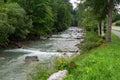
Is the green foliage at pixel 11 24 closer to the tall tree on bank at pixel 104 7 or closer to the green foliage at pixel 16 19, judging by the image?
the green foliage at pixel 16 19

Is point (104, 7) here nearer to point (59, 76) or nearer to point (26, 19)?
point (59, 76)

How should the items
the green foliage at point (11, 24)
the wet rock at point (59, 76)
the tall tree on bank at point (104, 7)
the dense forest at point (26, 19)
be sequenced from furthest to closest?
the dense forest at point (26, 19)
the green foliage at point (11, 24)
the tall tree on bank at point (104, 7)
the wet rock at point (59, 76)

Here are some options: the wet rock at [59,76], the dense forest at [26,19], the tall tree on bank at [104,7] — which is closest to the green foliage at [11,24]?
the dense forest at [26,19]

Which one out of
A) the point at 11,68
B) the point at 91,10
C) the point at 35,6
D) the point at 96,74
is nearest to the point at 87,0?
the point at 91,10

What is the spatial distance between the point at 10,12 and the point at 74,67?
24572mm

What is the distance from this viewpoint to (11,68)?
16797 millimetres

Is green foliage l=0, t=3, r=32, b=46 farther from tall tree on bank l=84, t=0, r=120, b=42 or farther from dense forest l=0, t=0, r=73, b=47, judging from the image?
tall tree on bank l=84, t=0, r=120, b=42

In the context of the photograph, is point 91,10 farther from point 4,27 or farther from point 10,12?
point 10,12

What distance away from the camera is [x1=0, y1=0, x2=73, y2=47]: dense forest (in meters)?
29.2

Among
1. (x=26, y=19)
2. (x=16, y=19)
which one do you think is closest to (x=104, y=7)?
(x=16, y=19)

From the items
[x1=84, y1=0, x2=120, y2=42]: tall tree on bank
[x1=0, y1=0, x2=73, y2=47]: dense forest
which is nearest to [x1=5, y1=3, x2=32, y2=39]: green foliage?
[x1=0, y1=0, x2=73, y2=47]: dense forest

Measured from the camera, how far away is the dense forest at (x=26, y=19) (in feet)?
95.6

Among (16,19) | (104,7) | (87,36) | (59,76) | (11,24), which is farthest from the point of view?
(87,36)

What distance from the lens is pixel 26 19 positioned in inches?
1528
